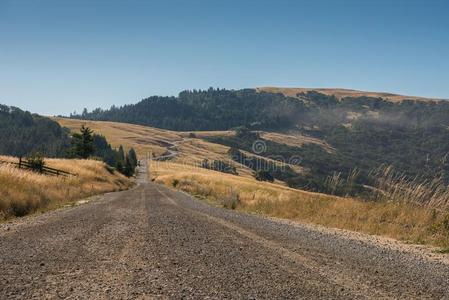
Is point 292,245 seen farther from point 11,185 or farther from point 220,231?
point 11,185

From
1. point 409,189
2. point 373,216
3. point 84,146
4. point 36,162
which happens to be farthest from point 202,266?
point 84,146

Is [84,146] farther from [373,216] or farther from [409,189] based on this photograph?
[409,189]

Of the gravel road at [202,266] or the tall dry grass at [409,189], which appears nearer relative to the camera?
the gravel road at [202,266]

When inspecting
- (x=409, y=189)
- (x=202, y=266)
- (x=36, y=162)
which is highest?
(x=409, y=189)

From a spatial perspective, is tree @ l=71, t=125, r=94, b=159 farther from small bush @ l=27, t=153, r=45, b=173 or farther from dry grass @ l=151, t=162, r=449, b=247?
dry grass @ l=151, t=162, r=449, b=247

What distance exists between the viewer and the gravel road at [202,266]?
5855 millimetres

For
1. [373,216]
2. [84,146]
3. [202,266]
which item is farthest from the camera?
[84,146]

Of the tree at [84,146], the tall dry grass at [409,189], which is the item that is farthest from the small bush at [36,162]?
the tree at [84,146]

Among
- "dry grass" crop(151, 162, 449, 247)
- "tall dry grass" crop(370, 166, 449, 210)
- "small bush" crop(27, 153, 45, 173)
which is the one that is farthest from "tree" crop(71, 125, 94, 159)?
"tall dry grass" crop(370, 166, 449, 210)

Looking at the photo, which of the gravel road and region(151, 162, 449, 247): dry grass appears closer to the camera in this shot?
the gravel road

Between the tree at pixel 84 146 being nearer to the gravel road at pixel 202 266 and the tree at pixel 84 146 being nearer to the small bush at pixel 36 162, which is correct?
the small bush at pixel 36 162

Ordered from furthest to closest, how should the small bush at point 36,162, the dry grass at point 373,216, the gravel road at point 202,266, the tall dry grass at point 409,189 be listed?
the small bush at point 36,162 → the tall dry grass at point 409,189 → the dry grass at point 373,216 → the gravel road at point 202,266

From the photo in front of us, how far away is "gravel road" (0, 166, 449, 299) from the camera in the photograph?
5.86 meters

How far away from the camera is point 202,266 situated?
7359 millimetres
